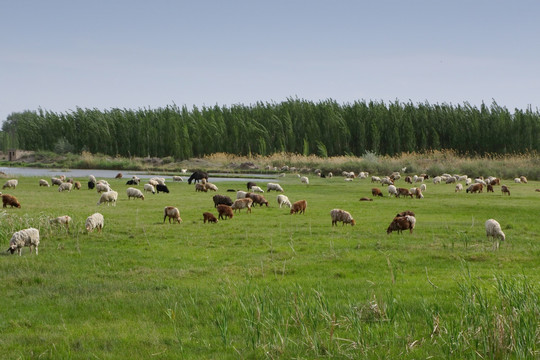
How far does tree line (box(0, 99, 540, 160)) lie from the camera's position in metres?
74.4

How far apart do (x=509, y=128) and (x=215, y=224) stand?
5998cm

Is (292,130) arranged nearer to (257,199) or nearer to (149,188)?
(149,188)

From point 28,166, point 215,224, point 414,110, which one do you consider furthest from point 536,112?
point 28,166

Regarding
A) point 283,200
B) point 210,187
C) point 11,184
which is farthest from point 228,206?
point 11,184

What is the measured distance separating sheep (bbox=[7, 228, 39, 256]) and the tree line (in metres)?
61.8

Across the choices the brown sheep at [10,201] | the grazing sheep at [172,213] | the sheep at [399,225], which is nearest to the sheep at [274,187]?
the grazing sheep at [172,213]

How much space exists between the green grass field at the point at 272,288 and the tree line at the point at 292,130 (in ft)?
165

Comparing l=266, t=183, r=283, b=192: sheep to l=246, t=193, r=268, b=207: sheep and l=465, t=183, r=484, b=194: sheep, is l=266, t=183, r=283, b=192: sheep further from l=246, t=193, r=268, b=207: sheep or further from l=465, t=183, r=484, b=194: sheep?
l=465, t=183, r=484, b=194: sheep

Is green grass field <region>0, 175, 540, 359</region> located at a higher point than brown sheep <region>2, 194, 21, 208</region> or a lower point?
lower

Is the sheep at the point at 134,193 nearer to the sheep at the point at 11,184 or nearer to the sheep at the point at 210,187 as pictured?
the sheep at the point at 210,187

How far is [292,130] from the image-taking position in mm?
82438

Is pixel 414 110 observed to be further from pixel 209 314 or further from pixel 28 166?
pixel 209 314

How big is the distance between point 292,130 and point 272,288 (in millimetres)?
71321

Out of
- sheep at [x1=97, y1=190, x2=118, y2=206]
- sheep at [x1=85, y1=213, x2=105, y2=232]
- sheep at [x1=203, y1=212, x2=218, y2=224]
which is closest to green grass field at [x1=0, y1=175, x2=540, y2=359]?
sheep at [x1=85, y1=213, x2=105, y2=232]
